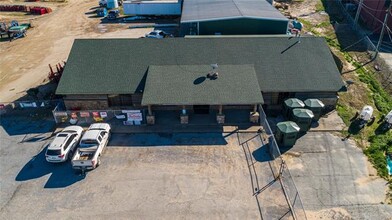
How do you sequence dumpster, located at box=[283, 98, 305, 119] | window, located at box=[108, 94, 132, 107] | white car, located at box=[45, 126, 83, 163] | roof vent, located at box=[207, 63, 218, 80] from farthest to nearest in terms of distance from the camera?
window, located at box=[108, 94, 132, 107], roof vent, located at box=[207, 63, 218, 80], dumpster, located at box=[283, 98, 305, 119], white car, located at box=[45, 126, 83, 163]

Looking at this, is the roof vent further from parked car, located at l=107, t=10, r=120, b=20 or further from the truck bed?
parked car, located at l=107, t=10, r=120, b=20

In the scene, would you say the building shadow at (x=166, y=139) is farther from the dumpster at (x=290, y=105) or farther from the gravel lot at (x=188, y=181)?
the dumpster at (x=290, y=105)

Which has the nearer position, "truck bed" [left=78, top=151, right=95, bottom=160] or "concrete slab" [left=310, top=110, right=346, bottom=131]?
"truck bed" [left=78, top=151, right=95, bottom=160]

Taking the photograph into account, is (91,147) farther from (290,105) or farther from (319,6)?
(319,6)

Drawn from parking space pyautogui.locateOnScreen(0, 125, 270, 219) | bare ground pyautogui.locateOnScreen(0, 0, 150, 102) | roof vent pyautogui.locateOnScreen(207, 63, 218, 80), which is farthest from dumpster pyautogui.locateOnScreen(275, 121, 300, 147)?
bare ground pyautogui.locateOnScreen(0, 0, 150, 102)

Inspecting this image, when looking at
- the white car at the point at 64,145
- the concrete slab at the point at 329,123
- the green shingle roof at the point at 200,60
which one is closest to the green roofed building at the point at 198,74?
the green shingle roof at the point at 200,60

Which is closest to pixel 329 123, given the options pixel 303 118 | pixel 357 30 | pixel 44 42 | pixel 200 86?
pixel 303 118

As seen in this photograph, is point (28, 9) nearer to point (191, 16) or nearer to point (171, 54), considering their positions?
point (191, 16)

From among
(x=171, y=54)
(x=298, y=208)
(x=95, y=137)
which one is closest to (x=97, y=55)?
(x=171, y=54)
